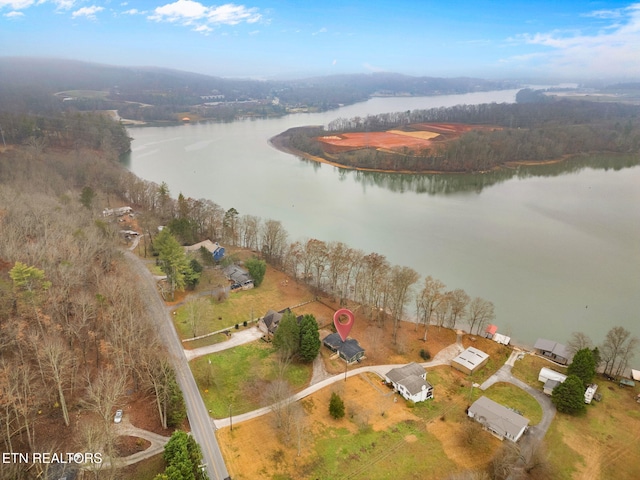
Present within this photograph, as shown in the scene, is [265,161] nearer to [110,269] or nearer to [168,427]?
[110,269]

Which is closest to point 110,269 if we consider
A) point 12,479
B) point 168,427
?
point 168,427

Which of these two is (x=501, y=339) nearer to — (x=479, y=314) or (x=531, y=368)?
(x=479, y=314)

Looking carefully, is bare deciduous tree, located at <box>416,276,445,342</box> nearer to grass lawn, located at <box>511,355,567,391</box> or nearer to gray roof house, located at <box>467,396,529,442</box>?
grass lawn, located at <box>511,355,567,391</box>

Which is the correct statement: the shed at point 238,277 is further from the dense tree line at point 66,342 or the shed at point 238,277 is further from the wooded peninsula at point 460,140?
the wooded peninsula at point 460,140

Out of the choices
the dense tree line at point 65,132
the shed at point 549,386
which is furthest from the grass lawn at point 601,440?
the dense tree line at point 65,132

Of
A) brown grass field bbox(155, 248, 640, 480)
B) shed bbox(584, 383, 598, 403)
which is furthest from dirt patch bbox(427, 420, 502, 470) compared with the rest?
shed bbox(584, 383, 598, 403)

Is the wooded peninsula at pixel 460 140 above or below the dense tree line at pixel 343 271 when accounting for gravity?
above
